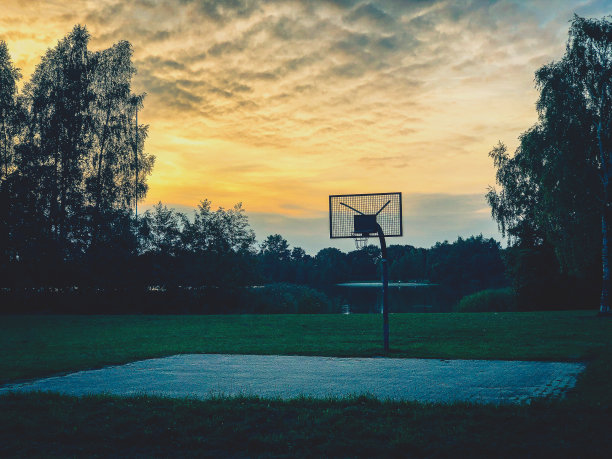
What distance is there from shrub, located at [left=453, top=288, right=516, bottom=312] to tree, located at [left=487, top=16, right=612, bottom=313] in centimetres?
1127

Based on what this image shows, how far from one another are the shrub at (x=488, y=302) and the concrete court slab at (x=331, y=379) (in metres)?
25.8

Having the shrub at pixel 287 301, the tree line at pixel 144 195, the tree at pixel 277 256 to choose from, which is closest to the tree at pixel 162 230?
the tree line at pixel 144 195

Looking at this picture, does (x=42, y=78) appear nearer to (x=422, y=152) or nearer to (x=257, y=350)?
(x=422, y=152)

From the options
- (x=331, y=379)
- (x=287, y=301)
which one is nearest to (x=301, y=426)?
(x=331, y=379)

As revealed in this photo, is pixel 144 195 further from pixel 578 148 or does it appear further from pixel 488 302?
pixel 578 148

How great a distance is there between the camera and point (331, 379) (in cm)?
900

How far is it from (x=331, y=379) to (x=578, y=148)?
1939 centimetres

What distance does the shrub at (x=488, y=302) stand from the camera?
3575 cm

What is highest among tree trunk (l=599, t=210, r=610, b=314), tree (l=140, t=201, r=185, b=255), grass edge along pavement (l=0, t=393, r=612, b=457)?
tree (l=140, t=201, r=185, b=255)

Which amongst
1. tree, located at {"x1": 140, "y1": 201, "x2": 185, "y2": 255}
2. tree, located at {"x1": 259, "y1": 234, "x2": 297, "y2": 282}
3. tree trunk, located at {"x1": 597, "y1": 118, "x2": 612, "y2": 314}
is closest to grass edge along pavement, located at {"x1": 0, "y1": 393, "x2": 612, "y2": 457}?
tree trunk, located at {"x1": 597, "y1": 118, "x2": 612, "y2": 314}

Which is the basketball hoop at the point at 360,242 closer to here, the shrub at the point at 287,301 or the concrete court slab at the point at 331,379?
the concrete court slab at the point at 331,379

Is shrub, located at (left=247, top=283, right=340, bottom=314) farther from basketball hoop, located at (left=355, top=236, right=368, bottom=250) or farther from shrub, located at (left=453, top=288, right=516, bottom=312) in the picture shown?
basketball hoop, located at (left=355, top=236, right=368, bottom=250)

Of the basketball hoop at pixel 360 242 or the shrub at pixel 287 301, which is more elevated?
the basketball hoop at pixel 360 242

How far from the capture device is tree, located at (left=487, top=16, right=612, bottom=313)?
2350 centimetres
